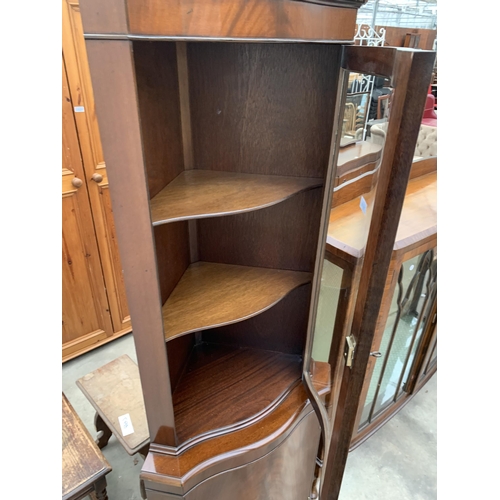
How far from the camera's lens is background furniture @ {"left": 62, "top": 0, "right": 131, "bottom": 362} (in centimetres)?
149

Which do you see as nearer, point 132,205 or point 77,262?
point 132,205

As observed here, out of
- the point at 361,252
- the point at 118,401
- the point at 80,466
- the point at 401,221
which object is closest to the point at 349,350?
Result: the point at 361,252

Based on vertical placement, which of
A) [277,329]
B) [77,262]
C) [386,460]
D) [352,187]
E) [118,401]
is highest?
[352,187]

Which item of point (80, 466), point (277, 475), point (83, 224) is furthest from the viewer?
point (83, 224)

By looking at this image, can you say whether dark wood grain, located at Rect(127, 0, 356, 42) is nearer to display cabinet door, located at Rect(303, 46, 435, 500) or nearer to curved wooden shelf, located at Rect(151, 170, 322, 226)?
display cabinet door, located at Rect(303, 46, 435, 500)

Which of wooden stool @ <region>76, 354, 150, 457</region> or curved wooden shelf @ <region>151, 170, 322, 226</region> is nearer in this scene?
curved wooden shelf @ <region>151, 170, 322, 226</region>

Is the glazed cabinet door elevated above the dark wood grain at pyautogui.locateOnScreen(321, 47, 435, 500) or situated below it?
below

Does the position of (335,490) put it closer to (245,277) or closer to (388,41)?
(245,277)

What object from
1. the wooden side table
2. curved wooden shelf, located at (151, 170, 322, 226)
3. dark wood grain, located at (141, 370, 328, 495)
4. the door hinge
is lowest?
the wooden side table

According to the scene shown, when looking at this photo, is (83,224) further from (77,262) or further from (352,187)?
(352,187)

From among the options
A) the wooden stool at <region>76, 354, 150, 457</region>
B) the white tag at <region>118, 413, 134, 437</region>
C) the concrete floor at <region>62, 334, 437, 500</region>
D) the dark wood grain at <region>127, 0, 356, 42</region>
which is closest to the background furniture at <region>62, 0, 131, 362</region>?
the concrete floor at <region>62, 334, 437, 500</region>

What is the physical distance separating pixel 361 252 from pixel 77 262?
59.5 inches

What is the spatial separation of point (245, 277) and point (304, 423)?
17.6 inches

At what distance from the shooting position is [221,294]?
90cm
